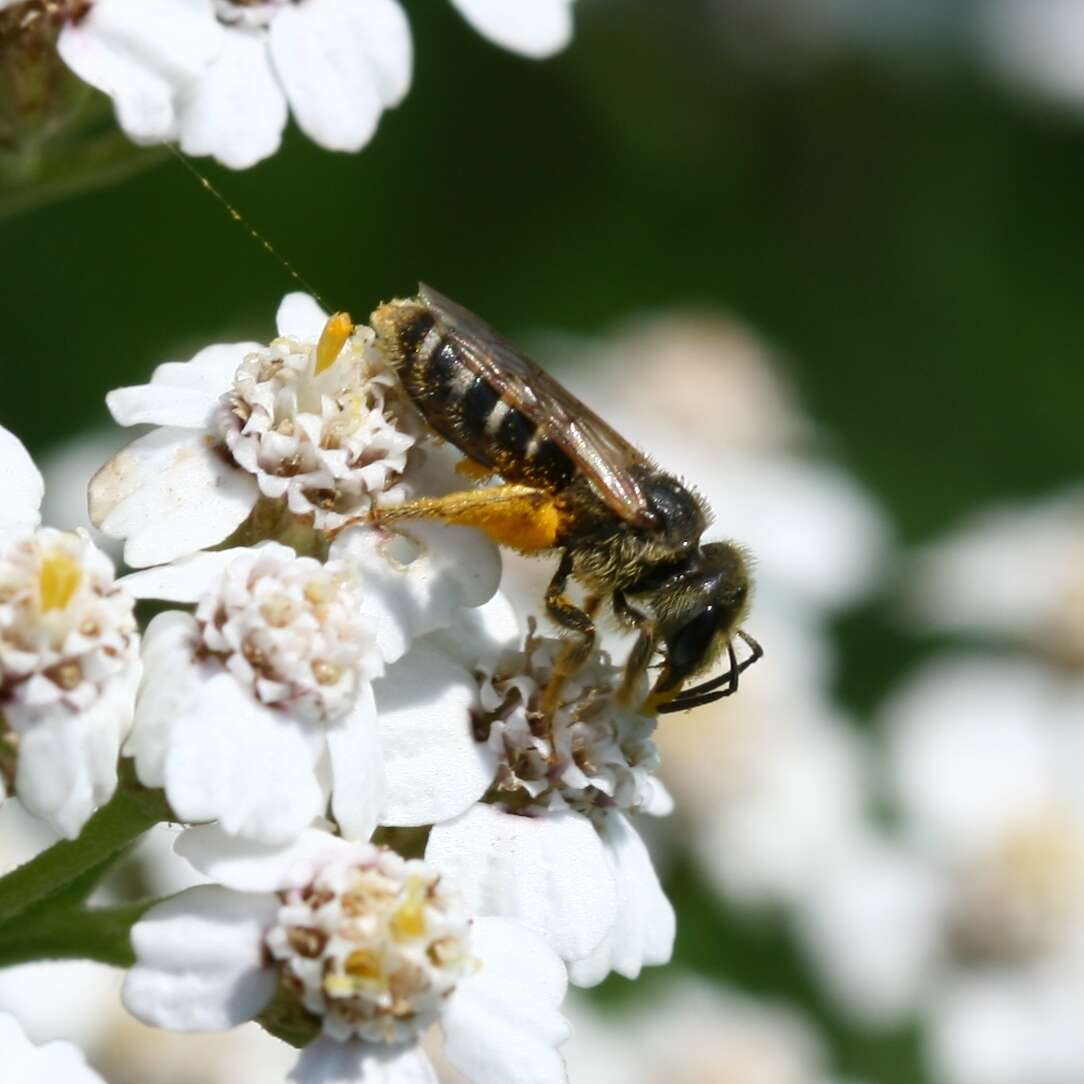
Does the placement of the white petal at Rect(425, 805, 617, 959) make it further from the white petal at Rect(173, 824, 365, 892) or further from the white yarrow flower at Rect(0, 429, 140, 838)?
the white yarrow flower at Rect(0, 429, 140, 838)

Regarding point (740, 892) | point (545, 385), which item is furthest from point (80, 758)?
point (740, 892)

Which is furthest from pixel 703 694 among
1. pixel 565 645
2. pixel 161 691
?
pixel 161 691

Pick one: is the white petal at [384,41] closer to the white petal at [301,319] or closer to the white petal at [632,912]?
the white petal at [301,319]

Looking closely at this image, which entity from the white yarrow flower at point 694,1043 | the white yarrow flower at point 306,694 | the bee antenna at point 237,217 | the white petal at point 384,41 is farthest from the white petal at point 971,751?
the white yarrow flower at point 306,694

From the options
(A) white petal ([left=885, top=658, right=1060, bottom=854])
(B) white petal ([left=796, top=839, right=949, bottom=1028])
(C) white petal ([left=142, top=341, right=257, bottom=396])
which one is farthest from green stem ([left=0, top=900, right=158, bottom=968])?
(A) white petal ([left=885, top=658, right=1060, bottom=854])

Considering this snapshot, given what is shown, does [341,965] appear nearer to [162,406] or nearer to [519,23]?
[162,406]

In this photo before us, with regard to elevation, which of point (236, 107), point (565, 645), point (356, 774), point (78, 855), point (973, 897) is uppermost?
point (236, 107)
